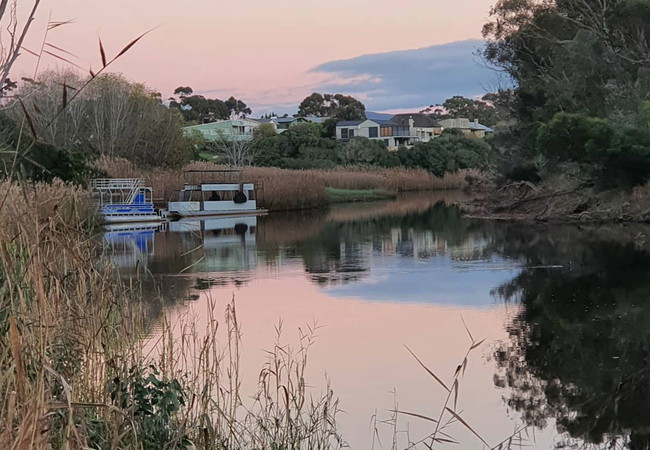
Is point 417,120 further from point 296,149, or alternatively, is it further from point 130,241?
point 130,241

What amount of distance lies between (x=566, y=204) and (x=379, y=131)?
2533 inches

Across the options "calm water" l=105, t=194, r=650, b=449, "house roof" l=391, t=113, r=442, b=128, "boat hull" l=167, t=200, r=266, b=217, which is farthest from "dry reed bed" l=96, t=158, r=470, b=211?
"house roof" l=391, t=113, r=442, b=128

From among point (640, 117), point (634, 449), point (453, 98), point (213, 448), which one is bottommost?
point (634, 449)

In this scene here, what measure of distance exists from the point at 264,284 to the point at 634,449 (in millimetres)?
7780

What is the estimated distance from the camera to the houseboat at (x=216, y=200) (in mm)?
31031

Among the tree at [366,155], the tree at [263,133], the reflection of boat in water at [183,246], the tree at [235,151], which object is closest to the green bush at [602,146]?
the reflection of boat in water at [183,246]

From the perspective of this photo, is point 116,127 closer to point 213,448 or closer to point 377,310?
point 377,310

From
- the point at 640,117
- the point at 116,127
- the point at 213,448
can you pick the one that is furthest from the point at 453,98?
the point at 213,448

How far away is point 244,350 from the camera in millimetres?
7773

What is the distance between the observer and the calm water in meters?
6.06

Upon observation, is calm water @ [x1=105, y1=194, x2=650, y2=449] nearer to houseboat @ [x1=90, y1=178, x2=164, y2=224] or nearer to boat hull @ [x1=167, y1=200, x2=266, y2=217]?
houseboat @ [x1=90, y1=178, x2=164, y2=224]

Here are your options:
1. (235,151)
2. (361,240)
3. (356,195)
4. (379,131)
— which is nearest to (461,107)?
(379,131)

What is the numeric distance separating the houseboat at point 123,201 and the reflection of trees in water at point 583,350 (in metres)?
16.8

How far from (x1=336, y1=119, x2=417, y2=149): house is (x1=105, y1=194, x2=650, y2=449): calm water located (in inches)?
2578
